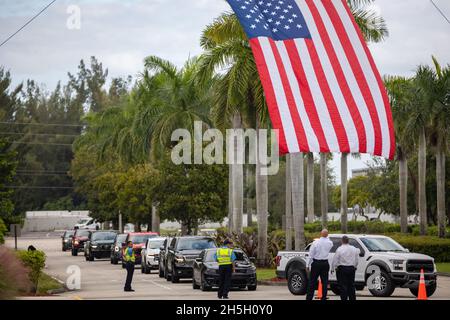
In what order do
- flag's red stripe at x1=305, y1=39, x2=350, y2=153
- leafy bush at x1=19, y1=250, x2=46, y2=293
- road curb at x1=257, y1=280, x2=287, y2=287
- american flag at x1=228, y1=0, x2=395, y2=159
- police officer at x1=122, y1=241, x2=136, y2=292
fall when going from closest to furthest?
american flag at x1=228, y1=0, x2=395, y2=159 → flag's red stripe at x1=305, y1=39, x2=350, y2=153 → leafy bush at x1=19, y1=250, x2=46, y2=293 → police officer at x1=122, y1=241, x2=136, y2=292 → road curb at x1=257, y1=280, x2=287, y2=287

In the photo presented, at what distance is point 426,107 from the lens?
51406 mm

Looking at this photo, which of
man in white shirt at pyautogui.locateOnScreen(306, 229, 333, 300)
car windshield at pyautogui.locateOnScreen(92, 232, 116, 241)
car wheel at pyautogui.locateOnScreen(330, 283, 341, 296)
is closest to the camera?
man in white shirt at pyautogui.locateOnScreen(306, 229, 333, 300)

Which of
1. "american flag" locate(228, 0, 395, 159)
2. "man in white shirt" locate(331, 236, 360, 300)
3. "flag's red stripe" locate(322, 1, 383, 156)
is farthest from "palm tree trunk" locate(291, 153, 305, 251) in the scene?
"american flag" locate(228, 0, 395, 159)

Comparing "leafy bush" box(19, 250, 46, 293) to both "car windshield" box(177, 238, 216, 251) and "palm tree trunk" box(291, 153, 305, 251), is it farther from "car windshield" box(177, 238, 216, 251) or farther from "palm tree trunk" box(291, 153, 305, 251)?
"palm tree trunk" box(291, 153, 305, 251)

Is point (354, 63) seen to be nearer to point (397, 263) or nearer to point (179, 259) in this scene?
point (397, 263)

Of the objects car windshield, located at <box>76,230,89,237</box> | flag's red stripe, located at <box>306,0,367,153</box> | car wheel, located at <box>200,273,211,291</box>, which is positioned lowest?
car wheel, located at <box>200,273,211,291</box>

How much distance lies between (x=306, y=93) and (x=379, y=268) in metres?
10.9

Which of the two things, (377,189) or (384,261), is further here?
(377,189)

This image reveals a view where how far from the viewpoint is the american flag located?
18609mm

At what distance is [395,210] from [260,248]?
38.0m

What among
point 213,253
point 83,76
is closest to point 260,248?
point 213,253

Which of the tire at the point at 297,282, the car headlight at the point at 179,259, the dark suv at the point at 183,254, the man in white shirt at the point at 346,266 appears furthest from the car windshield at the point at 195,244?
the man in white shirt at the point at 346,266
